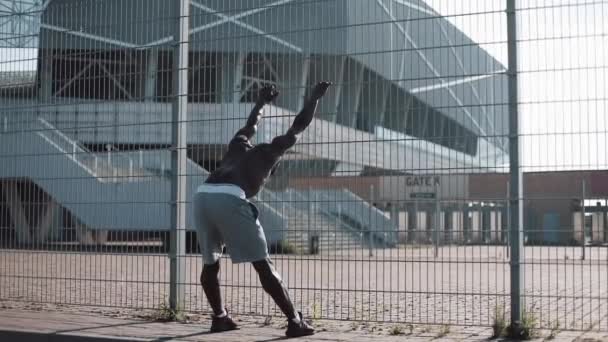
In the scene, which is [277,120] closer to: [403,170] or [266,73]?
[266,73]

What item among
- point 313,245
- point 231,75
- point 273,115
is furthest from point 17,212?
point 313,245

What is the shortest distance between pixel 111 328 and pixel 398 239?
318cm

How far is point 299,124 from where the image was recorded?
7.11 m

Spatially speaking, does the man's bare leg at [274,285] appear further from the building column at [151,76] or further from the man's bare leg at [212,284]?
the building column at [151,76]

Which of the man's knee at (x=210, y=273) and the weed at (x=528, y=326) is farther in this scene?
the man's knee at (x=210, y=273)

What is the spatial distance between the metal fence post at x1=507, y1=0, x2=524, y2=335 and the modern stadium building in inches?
7.1

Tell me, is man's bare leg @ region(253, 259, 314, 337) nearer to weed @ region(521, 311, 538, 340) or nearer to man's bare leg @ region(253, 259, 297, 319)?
man's bare leg @ region(253, 259, 297, 319)

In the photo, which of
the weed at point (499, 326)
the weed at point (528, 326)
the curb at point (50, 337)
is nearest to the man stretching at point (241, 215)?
the curb at point (50, 337)

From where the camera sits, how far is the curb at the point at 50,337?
7141 mm

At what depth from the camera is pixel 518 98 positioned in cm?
700

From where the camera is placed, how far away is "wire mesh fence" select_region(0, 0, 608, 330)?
6984mm

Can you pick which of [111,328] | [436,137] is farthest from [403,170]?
[111,328]

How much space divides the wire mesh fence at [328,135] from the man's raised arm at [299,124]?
2.67ft

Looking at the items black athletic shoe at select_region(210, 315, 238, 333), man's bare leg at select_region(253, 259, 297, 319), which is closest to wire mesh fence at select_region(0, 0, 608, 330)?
man's bare leg at select_region(253, 259, 297, 319)
